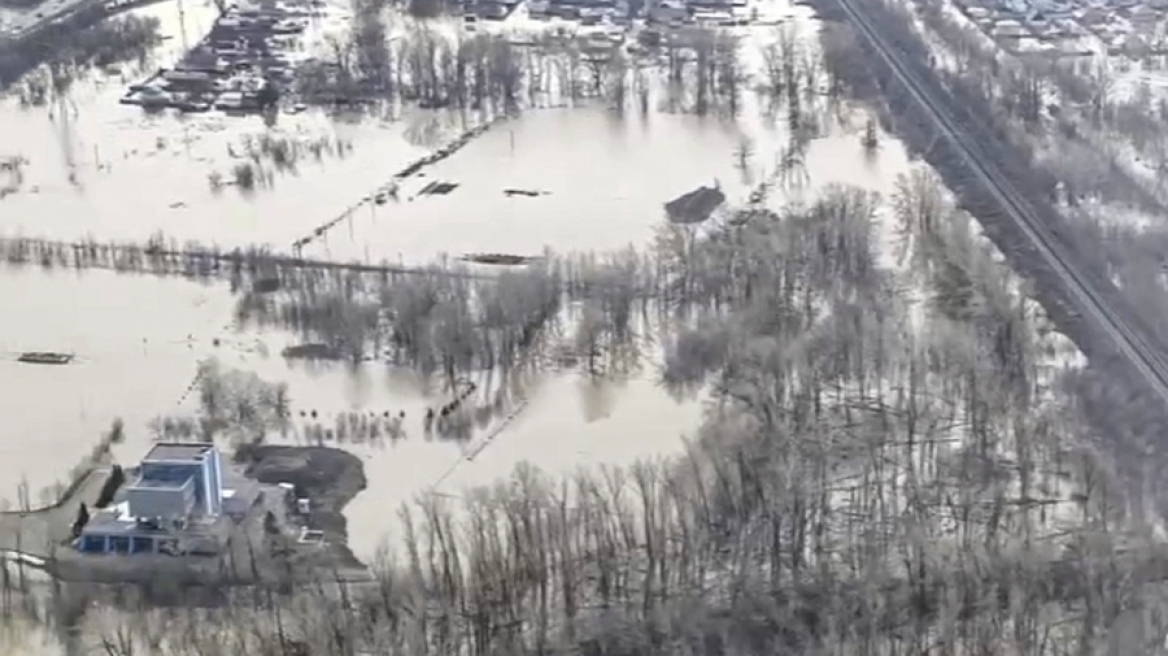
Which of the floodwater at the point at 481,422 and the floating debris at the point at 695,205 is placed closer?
the floodwater at the point at 481,422

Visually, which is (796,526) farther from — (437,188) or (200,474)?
(437,188)

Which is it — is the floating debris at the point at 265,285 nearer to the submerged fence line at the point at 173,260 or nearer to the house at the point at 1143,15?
the submerged fence line at the point at 173,260

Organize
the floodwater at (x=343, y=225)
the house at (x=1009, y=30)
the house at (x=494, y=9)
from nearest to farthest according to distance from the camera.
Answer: the floodwater at (x=343, y=225), the house at (x=1009, y=30), the house at (x=494, y=9)

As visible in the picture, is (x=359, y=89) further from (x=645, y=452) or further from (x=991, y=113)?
(x=645, y=452)

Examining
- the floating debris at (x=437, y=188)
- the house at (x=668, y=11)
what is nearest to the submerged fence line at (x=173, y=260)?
the floating debris at (x=437, y=188)

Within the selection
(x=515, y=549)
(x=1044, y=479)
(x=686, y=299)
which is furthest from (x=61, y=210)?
(x=1044, y=479)

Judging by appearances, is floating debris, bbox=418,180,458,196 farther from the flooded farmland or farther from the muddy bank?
the muddy bank

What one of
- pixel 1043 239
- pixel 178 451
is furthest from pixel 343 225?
pixel 1043 239
